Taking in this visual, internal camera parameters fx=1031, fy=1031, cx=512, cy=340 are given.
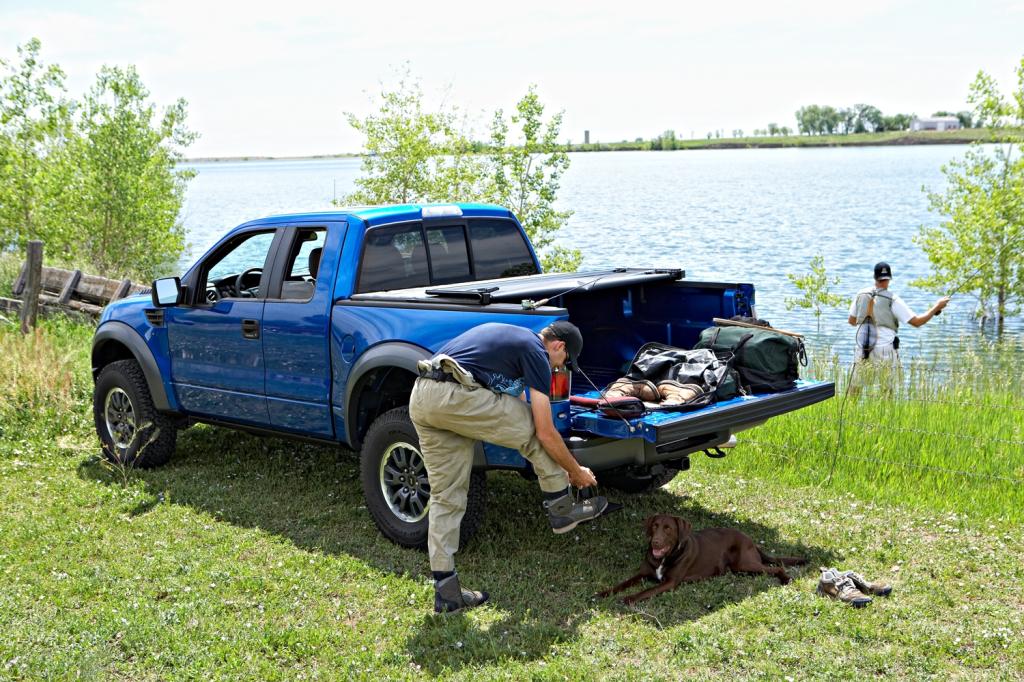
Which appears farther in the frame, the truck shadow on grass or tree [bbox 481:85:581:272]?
tree [bbox 481:85:581:272]

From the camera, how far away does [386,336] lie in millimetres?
6203

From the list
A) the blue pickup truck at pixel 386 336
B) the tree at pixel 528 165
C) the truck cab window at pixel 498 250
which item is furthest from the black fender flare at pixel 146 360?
the tree at pixel 528 165

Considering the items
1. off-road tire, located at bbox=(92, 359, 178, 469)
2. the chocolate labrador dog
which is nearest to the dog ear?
the chocolate labrador dog

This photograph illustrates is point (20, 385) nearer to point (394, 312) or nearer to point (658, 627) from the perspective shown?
point (394, 312)

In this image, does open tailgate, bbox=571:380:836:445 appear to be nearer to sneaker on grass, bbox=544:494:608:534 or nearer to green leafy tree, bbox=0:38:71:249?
sneaker on grass, bbox=544:494:608:534

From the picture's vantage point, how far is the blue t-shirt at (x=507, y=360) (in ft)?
17.3

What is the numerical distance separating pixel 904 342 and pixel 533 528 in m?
14.9

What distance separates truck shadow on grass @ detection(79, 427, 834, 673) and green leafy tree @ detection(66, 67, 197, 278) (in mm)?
12474

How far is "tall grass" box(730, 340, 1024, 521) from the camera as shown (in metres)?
7.31

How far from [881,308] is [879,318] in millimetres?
110

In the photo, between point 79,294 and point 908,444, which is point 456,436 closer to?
point 908,444

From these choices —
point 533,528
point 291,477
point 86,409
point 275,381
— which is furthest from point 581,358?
point 86,409

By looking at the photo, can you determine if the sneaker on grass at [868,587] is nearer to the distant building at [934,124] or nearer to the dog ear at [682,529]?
the dog ear at [682,529]

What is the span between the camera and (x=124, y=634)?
5125 millimetres
